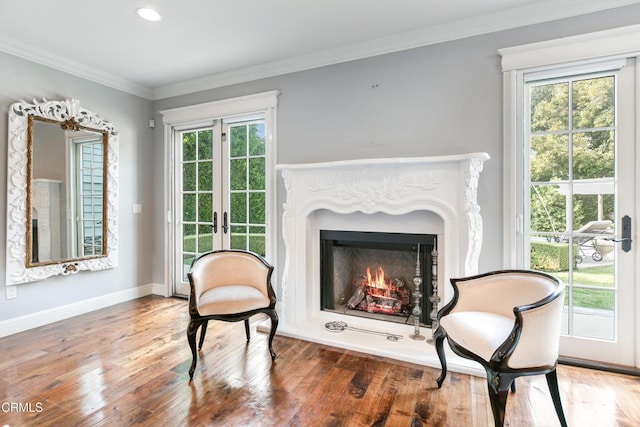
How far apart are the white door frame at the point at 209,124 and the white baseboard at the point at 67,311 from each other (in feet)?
1.14

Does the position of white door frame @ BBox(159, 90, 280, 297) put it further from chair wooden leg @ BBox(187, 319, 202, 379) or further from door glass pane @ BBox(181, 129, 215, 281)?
chair wooden leg @ BBox(187, 319, 202, 379)

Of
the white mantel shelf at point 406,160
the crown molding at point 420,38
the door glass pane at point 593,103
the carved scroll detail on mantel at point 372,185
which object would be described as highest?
the crown molding at point 420,38

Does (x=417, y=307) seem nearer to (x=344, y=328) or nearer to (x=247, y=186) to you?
(x=344, y=328)

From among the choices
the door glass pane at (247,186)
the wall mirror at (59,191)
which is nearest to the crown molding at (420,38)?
the door glass pane at (247,186)

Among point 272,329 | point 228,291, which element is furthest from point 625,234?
point 228,291

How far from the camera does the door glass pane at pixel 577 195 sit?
7.94ft

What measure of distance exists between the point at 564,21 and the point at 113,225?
4595 millimetres

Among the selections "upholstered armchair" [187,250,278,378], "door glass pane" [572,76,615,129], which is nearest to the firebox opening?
"upholstered armchair" [187,250,278,378]

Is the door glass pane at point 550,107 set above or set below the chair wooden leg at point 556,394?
above

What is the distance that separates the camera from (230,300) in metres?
2.43

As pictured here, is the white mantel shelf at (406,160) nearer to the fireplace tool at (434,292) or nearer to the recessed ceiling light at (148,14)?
the fireplace tool at (434,292)

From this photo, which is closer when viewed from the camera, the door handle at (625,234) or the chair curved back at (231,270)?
the door handle at (625,234)

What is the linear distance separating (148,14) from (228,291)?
2.18m

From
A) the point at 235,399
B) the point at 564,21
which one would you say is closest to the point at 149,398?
the point at 235,399
